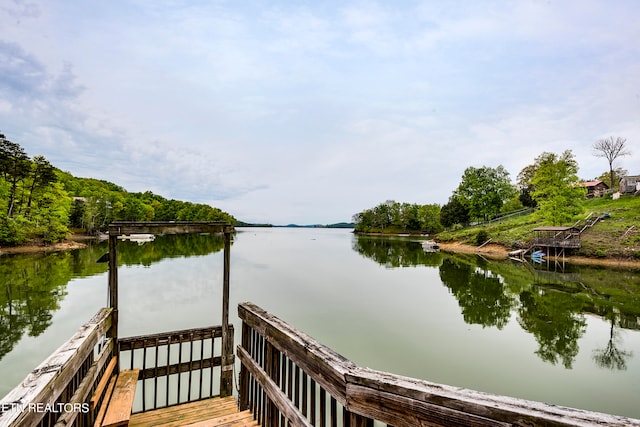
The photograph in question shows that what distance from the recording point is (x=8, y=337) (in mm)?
9258

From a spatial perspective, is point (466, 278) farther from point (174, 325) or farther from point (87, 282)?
point (87, 282)

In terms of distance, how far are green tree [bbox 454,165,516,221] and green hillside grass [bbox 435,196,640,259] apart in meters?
7.07

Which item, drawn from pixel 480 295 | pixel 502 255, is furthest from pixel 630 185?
pixel 480 295

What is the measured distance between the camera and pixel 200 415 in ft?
12.6

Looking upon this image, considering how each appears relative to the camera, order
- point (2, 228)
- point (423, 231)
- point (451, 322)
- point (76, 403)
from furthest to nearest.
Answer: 1. point (423, 231)
2. point (2, 228)
3. point (451, 322)
4. point (76, 403)

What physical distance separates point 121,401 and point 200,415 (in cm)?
92

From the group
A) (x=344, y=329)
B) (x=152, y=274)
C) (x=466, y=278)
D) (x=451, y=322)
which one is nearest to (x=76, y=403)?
(x=344, y=329)

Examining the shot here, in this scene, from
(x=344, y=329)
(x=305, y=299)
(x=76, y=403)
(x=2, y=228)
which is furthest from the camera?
(x=2, y=228)

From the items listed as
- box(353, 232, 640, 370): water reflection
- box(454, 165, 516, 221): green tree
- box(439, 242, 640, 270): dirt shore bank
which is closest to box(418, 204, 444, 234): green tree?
box(454, 165, 516, 221): green tree

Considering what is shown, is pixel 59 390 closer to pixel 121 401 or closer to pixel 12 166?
pixel 121 401

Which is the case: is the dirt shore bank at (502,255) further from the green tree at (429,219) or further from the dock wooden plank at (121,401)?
the green tree at (429,219)

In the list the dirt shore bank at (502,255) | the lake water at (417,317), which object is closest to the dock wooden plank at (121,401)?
the lake water at (417,317)

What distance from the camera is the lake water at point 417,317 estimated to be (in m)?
7.61

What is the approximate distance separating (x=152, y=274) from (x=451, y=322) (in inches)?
712
